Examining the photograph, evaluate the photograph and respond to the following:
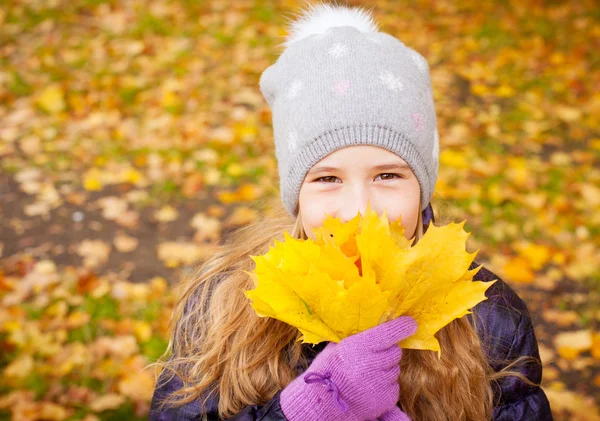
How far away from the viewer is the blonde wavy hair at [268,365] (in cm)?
177

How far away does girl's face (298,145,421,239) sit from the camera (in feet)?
5.25

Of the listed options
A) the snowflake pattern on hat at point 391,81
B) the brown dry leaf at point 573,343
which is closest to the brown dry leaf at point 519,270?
the brown dry leaf at point 573,343

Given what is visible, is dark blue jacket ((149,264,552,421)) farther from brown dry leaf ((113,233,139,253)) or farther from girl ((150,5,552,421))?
brown dry leaf ((113,233,139,253))

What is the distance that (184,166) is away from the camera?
454 centimetres

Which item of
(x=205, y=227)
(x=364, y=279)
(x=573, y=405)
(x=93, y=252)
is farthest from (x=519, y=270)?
(x=93, y=252)

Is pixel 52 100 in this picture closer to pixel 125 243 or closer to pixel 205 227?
pixel 125 243

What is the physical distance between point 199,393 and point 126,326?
1605 millimetres

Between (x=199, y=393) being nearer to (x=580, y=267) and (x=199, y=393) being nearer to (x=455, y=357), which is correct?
(x=455, y=357)

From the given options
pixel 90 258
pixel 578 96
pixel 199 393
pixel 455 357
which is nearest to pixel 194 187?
pixel 90 258

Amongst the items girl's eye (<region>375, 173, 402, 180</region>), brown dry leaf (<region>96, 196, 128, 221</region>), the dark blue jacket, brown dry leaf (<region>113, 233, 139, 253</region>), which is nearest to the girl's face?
girl's eye (<region>375, 173, 402, 180</region>)

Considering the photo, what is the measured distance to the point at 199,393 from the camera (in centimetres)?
184

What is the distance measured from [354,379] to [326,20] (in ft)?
3.83

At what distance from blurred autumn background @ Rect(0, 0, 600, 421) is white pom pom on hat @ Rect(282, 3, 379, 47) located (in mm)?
862

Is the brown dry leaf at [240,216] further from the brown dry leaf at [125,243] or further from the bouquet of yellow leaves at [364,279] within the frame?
the bouquet of yellow leaves at [364,279]
